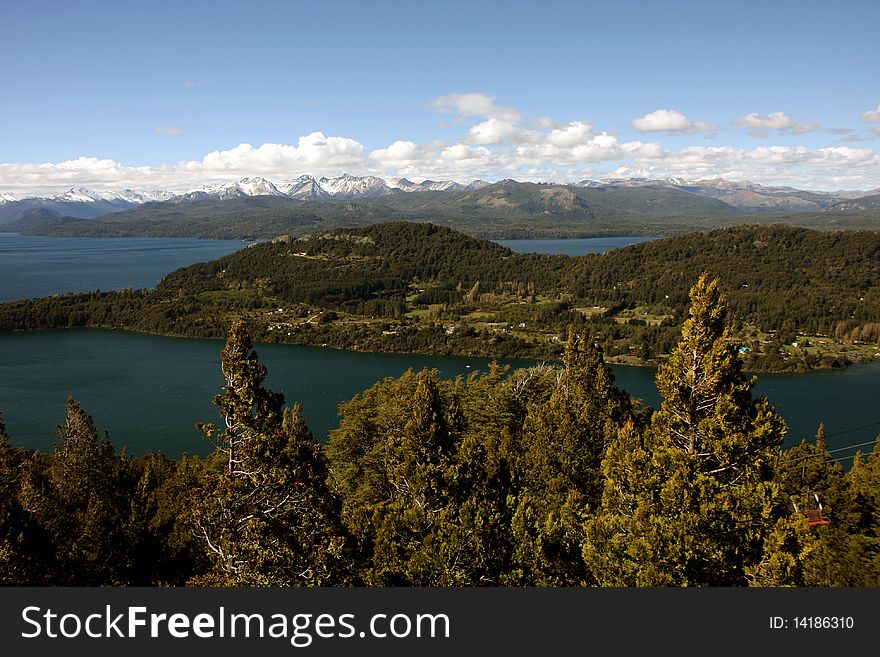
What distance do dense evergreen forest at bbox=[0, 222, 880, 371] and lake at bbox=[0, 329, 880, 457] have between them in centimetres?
791

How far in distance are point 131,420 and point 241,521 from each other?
62.7m

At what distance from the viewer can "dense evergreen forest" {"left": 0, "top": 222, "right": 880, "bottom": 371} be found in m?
108

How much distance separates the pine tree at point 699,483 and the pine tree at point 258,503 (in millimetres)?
6376

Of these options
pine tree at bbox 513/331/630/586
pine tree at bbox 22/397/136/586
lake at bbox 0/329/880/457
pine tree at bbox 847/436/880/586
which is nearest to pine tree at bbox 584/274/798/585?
pine tree at bbox 513/331/630/586

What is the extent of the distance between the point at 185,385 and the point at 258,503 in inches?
3000

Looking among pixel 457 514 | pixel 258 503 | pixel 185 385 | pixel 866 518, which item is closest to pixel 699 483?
pixel 457 514

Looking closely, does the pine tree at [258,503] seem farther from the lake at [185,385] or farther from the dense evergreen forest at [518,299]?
the dense evergreen forest at [518,299]

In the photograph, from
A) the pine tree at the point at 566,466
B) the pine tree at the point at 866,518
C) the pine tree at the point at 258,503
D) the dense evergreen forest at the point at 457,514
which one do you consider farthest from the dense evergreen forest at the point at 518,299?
the pine tree at the point at 258,503

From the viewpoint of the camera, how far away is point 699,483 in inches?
500

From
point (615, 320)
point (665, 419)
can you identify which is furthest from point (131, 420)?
point (615, 320)

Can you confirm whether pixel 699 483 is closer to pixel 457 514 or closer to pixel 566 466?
Answer: pixel 457 514

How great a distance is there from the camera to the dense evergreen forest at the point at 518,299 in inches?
4272

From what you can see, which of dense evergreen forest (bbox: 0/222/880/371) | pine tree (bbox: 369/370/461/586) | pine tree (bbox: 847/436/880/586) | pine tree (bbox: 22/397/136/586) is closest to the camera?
pine tree (bbox: 369/370/461/586)

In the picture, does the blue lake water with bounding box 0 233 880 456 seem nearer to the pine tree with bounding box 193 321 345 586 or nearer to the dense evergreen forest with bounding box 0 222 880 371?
the dense evergreen forest with bounding box 0 222 880 371
